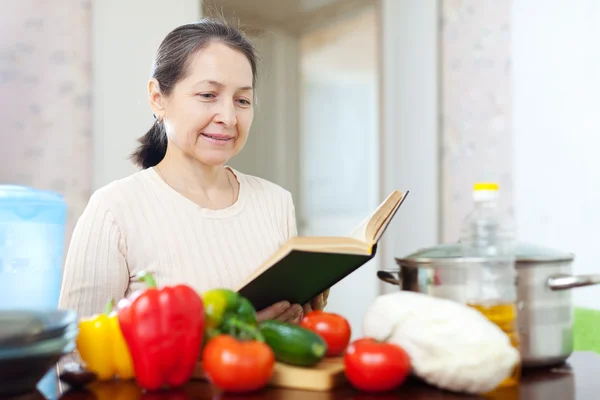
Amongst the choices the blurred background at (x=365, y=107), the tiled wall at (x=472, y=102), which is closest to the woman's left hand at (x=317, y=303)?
the blurred background at (x=365, y=107)

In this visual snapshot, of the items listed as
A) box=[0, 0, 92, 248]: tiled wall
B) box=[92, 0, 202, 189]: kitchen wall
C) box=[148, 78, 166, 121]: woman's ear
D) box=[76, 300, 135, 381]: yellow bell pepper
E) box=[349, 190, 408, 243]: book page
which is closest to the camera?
box=[76, 300, 135, 381]: yellow bell pepper

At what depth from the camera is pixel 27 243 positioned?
4.48ft

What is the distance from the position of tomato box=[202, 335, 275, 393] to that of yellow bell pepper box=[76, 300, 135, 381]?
0.14m

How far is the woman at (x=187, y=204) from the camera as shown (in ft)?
4.53

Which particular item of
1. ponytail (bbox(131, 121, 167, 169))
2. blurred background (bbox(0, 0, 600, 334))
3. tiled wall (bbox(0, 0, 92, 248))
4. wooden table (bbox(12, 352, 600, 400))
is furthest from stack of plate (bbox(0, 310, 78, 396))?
tiled wall (bbox(0, 0, 92, 248))

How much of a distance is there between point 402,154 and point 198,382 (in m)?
2.59

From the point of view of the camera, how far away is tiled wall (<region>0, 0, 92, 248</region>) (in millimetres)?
2307

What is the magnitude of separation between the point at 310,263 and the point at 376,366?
0.22 m

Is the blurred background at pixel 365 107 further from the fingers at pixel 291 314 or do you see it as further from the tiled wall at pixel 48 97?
the fingers at pixel 291 314

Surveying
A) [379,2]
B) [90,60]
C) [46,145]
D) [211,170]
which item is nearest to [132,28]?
[90,60]

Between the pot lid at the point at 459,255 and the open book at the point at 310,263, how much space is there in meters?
0.08

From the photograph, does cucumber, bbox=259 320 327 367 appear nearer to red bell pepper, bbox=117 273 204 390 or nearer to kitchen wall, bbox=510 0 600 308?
red bell pepper, bbox=117 273 204 390

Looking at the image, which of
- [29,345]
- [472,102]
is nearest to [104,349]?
[29,345]

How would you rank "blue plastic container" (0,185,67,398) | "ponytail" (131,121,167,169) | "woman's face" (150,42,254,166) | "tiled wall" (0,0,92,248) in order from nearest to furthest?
1. "blue plastic container" (0,185,67,398)
2. "woman's face" (150,42,254,166)
3. "ponytail" (131,121,167,169)
4. "tiled wall" (0,0,92,248)
